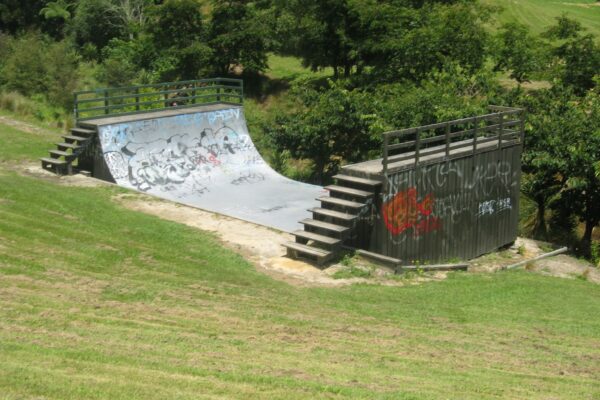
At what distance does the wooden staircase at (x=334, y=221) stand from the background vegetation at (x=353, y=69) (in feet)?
22.6

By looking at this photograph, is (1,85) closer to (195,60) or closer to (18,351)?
(195,60)

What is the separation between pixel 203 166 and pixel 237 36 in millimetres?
21494

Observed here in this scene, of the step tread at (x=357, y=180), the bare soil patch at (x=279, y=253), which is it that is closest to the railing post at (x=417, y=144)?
the step tread at (x=357, y=180)

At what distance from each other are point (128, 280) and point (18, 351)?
392 centimetres

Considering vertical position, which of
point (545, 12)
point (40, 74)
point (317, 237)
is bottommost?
point (317, 237)

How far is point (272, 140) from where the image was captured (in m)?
26.2

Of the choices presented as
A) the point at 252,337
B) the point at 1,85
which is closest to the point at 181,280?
the point at 252,337

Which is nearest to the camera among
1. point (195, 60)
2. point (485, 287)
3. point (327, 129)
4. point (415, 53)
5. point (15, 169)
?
point (485, 287)

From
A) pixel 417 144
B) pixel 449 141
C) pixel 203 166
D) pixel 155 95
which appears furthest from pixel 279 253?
pixel 155 95

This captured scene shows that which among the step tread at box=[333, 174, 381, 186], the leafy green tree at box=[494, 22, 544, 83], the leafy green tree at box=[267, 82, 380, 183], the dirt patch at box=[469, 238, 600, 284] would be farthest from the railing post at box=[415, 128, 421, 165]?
the leafy green tree at box=[494, 22, 544, 83]

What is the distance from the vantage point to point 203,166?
71.3 ft

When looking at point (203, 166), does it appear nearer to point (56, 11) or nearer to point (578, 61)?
point (578, 61)

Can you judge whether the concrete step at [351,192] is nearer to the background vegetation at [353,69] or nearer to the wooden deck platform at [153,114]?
the background vegetation at [353,69]

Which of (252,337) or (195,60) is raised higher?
(195,60)
